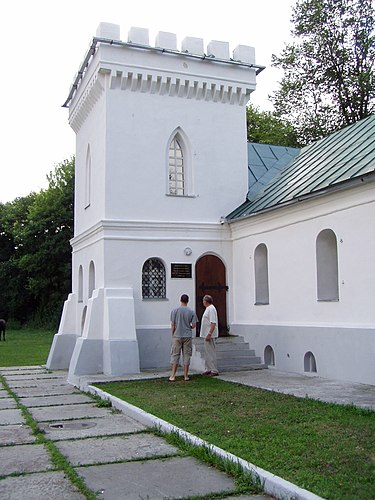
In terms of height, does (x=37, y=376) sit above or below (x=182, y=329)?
below

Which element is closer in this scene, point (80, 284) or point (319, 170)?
point (319, 170)

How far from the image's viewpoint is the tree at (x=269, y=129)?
104ft

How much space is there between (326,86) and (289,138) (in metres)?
3.41

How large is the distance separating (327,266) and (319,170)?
2.69m

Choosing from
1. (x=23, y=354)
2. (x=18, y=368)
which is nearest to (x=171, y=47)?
(x=18, y=368)

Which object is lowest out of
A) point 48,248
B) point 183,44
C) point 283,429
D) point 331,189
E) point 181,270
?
point 283,429

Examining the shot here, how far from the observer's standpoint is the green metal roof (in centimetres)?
1280

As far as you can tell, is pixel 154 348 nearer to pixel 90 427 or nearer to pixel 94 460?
pixel 90 427

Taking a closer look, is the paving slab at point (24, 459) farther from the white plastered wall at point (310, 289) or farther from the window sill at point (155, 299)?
the window sill at point (155, 299)

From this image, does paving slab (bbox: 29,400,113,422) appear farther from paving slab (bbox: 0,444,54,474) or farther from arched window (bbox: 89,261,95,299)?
arched window (bbox: 89,261,95,299)

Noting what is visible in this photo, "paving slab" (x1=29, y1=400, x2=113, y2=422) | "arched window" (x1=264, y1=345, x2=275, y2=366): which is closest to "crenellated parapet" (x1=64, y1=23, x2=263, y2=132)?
"arched window" (x1=264, y1=345, x2=275, y2=366)

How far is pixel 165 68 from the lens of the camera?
16859mm

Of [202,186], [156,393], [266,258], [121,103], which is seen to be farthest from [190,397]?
[121,103]

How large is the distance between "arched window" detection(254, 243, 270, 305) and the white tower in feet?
4.40
